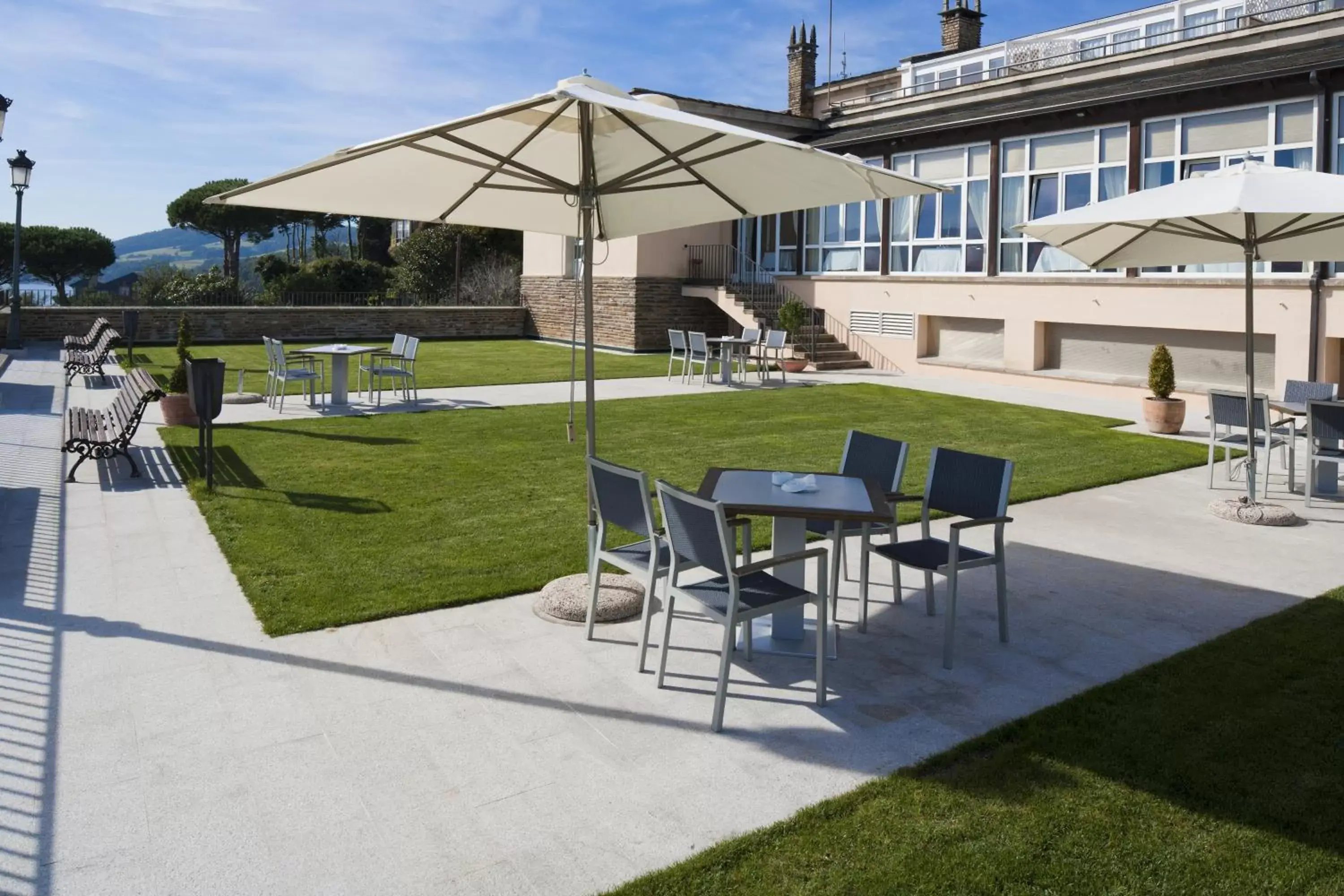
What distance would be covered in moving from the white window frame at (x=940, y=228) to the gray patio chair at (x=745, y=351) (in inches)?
126

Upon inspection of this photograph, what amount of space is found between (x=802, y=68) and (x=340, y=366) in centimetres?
1999

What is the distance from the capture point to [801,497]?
16.9 feet

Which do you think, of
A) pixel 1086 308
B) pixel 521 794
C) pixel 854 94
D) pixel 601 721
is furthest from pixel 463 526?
pixel 854 94

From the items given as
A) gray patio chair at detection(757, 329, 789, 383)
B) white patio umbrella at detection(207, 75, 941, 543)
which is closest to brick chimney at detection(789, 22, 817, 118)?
gray patio chair at detection(757, 329, 789, 383)

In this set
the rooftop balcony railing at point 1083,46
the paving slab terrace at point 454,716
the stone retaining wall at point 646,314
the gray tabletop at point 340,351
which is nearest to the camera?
the paving slab terrace at point 454,716

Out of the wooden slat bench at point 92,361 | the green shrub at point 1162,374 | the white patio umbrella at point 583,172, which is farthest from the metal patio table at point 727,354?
the white patio umbrella at point 583,172

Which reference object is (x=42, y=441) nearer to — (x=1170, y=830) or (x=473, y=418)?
(x=473, y=418)

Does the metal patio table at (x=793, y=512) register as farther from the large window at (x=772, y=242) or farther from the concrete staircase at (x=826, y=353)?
the large window at (x=772, y=242)

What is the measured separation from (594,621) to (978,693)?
202cm

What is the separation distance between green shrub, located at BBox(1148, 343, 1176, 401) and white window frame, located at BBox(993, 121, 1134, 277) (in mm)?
4649

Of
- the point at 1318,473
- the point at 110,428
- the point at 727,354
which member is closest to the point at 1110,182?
the point at 727,354

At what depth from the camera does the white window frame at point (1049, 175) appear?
710 inches

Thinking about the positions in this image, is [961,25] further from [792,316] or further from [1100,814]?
[1100,814]

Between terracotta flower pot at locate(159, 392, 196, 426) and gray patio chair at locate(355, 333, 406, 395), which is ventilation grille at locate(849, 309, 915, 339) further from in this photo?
terracotta flower pot at locate(159, 392, 196, 426)
